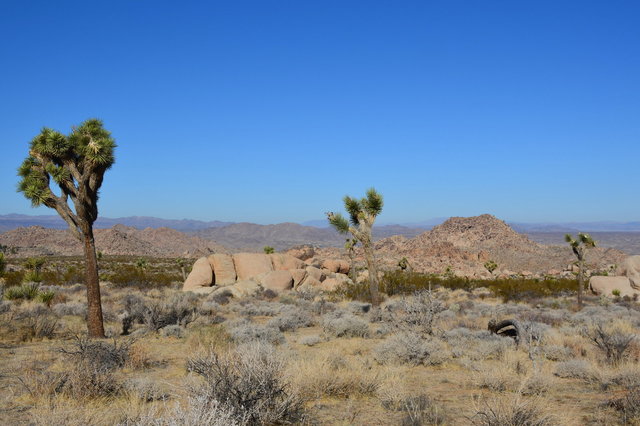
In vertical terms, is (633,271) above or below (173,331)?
below

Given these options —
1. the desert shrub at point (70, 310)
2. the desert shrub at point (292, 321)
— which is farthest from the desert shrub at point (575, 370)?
the desert shrub at point (70, 310)

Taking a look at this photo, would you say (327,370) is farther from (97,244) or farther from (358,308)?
(97,244)

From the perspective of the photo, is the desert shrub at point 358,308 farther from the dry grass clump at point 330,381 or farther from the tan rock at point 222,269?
the tan rock at point 222,269

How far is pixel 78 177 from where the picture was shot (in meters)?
12.5

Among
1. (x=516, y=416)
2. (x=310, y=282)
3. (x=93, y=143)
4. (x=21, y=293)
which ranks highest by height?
(x=93, y=143)

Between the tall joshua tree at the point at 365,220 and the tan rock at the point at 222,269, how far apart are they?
13251 mm

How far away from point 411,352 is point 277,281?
2023 centimetres

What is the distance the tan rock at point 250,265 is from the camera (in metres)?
31.9

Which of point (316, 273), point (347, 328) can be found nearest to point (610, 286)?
point (316, 273)

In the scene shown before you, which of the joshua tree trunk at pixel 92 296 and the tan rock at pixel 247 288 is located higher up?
the joshua tree trunk at pixel 92 296

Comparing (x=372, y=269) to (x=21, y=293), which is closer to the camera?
(x=21, y=293)

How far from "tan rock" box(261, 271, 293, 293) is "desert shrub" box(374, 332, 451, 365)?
1851 cm

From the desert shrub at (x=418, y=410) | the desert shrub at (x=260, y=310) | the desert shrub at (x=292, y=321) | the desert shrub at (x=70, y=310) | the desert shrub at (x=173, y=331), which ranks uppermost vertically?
the desert shrub at (x=418, y=410)

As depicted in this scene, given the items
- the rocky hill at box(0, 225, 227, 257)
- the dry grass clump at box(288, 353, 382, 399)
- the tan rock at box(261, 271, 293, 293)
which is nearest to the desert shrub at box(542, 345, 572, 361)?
the dry grass clump at box(288, 353, 382, 399)
